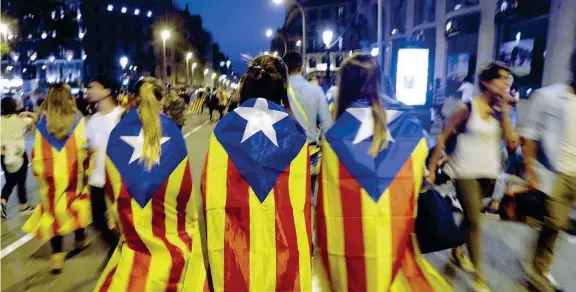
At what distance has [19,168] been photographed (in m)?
7.66

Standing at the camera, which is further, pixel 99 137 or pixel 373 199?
pixel 99 137

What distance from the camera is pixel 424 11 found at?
32781mm

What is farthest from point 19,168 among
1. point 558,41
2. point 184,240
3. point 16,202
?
point 558,41

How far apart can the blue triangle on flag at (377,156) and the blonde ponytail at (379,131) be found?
23mm

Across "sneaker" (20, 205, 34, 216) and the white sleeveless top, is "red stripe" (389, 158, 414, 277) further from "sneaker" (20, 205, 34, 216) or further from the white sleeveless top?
"sneaker" (20, 205, 34, 216)

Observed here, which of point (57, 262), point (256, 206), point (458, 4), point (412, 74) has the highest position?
point (458, 4)

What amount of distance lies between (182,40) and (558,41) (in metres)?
97.2

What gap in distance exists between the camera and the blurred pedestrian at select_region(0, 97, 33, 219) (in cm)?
759

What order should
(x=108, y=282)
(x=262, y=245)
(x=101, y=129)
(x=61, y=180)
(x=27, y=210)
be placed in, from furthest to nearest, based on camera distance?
(x=27, y=210)
(x=61, y=180)
(x=101, y=129)
(x=108, y=282)
(x=262, y=245)

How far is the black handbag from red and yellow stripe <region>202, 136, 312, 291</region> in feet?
2.23

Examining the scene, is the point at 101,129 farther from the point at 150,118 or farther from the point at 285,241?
the point at 285,241

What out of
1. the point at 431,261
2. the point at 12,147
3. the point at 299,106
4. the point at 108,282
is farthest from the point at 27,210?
the point at 431,261

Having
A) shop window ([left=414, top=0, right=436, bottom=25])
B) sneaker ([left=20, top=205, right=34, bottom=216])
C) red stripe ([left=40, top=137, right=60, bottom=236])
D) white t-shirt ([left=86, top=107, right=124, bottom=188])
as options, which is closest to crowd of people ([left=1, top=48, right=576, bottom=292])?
white t-shirt ([left=86, top=107, right=124, bottom=188])

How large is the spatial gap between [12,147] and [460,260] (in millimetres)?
5925
